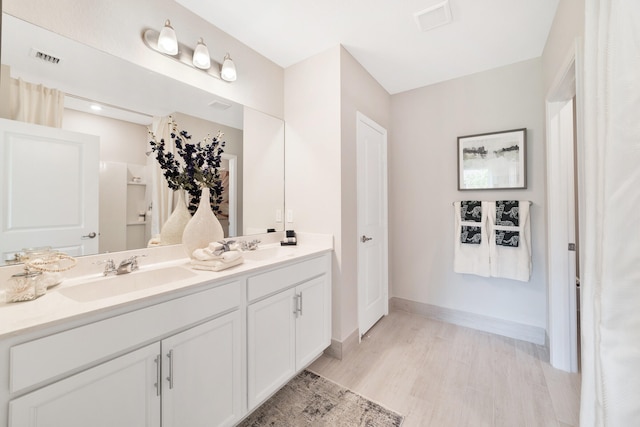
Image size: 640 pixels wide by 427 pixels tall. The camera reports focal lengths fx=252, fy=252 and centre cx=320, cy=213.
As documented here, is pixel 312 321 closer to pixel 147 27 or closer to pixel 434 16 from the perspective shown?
pixel 147 27

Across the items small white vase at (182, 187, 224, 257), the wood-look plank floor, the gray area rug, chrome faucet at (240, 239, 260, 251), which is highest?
small white vase at (182, 187, 224, 257)

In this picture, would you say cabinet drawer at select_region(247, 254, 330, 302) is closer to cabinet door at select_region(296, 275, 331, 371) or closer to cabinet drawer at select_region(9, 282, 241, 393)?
cabinet door at select_region(296, 275, 331, 371)

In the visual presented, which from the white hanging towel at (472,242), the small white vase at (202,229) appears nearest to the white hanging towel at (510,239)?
the white hanging towel at (472,242)

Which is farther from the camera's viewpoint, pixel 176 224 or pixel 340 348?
pixel 340 348

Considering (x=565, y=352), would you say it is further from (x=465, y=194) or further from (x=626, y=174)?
(x=626, y=174)

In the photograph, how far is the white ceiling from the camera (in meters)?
1.67

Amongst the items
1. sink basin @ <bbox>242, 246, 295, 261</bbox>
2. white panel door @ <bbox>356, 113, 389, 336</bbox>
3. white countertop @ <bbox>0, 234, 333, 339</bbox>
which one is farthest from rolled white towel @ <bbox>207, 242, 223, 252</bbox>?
white panel door @ <bbox>356, 113, 389, 336</bbox>

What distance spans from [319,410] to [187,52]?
2.43 metres

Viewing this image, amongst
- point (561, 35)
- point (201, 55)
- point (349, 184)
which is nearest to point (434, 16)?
point (561, 35)

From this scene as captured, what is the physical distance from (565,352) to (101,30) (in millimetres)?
3602

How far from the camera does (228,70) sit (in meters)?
1.83

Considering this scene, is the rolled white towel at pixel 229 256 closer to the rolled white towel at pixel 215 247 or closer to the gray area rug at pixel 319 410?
the rolled white towel at pixel 215 247

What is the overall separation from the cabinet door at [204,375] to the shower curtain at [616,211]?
1.39m

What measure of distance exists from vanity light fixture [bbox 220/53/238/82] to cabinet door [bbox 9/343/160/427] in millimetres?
1745
